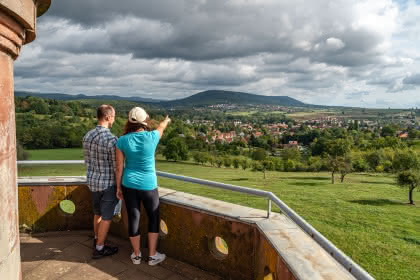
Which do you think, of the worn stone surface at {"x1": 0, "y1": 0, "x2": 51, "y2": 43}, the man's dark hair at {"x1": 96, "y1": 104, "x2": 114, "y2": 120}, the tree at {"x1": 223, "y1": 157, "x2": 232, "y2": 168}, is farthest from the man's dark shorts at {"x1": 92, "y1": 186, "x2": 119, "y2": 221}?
the tree at {"x1": 223, "y1": 157, "x2": 232, "y2": 168}

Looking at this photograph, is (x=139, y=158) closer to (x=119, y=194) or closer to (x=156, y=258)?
(x=119, y=194)

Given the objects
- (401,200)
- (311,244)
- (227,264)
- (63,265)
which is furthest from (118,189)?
(401,200)

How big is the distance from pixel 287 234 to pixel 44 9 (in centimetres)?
261

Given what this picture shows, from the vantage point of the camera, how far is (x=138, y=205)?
338 cm

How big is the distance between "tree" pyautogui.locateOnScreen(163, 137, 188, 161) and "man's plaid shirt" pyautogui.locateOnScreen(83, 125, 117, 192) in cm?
5765

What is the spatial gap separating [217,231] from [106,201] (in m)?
1.29

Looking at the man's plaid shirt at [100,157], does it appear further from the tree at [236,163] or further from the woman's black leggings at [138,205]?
the tree at [236,163]

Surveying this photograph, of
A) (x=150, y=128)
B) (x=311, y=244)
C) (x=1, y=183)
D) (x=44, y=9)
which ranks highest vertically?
(x=44, y=9)

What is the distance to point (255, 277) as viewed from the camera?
2.90 meters

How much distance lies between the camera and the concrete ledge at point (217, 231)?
2232mm

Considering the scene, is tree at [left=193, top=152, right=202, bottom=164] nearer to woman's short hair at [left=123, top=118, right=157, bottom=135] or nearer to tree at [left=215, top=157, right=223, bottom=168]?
tree at [left=215, top=157, right=223, bottom=168]

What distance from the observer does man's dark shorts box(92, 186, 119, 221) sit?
3.49 metres

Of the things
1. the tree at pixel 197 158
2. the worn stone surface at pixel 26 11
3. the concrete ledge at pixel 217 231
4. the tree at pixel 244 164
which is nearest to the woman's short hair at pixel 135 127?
the concrete ledge at pixel 217 231

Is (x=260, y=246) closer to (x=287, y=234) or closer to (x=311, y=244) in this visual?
(x=287, y=234)
